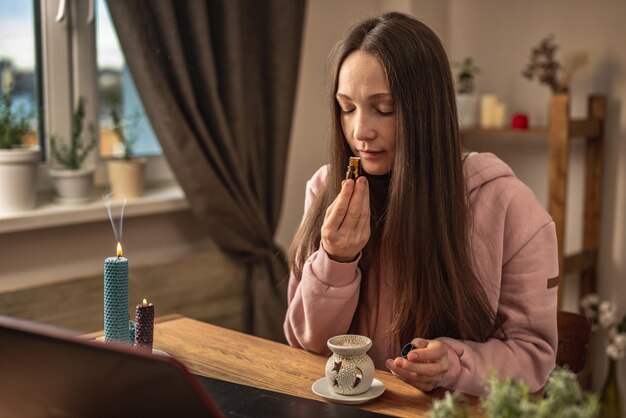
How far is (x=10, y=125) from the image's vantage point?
2.40 meters

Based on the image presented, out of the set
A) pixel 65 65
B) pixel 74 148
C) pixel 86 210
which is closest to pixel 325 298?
pixel 86 210

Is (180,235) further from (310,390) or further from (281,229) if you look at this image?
(310,390)

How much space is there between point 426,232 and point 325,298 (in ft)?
0.73

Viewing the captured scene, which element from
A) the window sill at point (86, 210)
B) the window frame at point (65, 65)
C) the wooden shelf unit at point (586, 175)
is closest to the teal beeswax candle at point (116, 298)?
the window sill at point (86, 210)

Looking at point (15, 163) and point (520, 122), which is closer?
point (15, 163)

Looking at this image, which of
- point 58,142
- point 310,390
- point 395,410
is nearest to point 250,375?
point 310,390

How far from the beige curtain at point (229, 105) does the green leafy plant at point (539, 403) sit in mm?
1774

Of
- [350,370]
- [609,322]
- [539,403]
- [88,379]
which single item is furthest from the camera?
[609,322]

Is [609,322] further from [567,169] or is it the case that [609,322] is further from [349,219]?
[349,219]

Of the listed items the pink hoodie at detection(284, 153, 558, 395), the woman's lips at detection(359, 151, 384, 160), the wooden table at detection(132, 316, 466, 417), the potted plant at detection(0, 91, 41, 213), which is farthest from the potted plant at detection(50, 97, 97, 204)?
the woman's lips at detection(359, 151, 384, 160)

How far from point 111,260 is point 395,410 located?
1.73 ft

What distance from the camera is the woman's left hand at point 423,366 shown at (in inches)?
51.2

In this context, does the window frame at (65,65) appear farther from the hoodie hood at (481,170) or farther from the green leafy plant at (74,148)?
the hoodie hood at (481,170)

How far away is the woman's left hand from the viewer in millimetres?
1301
